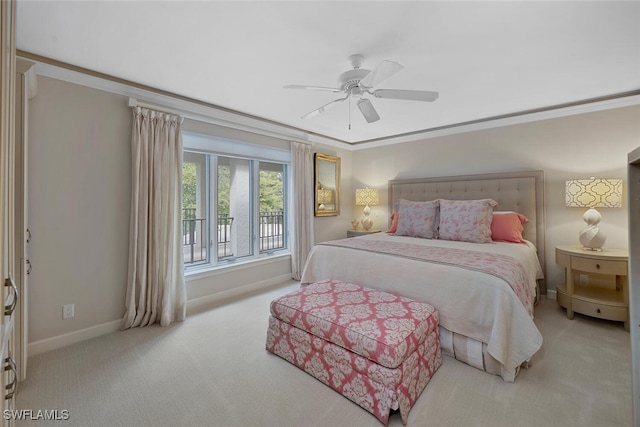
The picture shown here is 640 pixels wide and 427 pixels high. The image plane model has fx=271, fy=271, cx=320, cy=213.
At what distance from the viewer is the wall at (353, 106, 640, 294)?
116 inches

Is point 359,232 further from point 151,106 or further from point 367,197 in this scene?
point 151,106

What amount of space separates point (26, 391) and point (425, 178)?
4718 mm

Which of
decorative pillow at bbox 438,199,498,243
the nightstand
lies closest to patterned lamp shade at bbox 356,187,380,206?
the nightstand

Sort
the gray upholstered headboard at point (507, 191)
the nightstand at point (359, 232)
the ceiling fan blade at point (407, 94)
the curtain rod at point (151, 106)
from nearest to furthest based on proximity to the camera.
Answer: the ceiling fan blade at point (407, 94)
the curtain rod at point (151, 106)
the gray upholstered headboard at point (507, 191)
the nightstand at point (359, 232)

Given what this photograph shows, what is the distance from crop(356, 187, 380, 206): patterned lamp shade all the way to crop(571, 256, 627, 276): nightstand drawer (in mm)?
2728

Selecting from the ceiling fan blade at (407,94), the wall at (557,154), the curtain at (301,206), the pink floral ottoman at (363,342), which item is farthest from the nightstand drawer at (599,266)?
the curtain at (301,206)

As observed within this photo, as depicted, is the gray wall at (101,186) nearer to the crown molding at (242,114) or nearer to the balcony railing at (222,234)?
the crown molding at (242,114)

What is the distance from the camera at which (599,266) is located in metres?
2.55

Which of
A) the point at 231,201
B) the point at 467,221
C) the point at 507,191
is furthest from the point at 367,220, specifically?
the point at 231,201

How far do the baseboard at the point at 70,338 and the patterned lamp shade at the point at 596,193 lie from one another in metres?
4.82

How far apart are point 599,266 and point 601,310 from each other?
423 millimetres

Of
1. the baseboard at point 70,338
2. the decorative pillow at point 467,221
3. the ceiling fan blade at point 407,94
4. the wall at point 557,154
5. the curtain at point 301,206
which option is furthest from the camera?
the curtain at point 301,206

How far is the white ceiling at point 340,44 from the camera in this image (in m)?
1.62

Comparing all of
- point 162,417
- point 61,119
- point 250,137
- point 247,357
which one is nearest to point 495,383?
point 247,357
